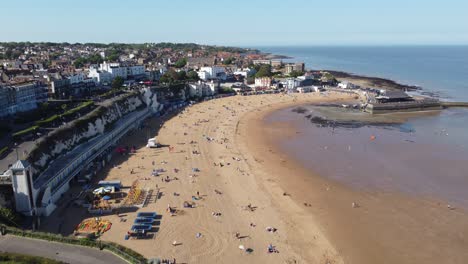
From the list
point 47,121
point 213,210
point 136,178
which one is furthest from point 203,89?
point 213,210

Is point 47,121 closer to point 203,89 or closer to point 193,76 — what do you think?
point 203,89

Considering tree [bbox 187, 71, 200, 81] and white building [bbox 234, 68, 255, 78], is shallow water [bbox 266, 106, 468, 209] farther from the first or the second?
white building [bbox 234, 68, 255, 78]

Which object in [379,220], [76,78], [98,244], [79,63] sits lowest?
[379,220]

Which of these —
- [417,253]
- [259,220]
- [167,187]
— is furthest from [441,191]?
[167,187]

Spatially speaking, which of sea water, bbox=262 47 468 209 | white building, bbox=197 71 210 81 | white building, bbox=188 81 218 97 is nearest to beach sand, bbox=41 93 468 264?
sea water, bbox=262 47 468 209

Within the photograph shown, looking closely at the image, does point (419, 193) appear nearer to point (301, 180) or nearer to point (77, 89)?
point (301, 180)

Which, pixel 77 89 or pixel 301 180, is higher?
pixel 77 89
